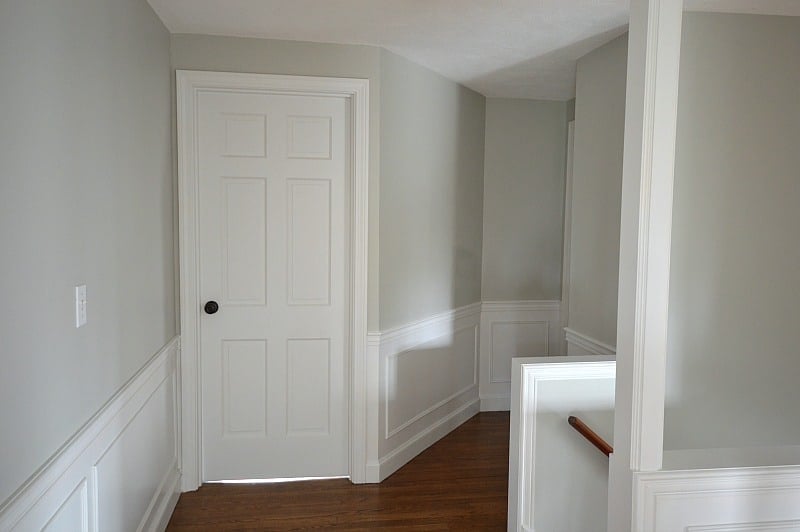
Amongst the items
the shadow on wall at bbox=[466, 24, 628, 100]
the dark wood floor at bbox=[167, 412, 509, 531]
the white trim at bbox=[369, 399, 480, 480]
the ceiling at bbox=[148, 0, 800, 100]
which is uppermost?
the shadow on wall at bbox=[466, 24, 628, 100]

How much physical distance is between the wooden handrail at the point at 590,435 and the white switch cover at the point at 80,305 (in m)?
1.72

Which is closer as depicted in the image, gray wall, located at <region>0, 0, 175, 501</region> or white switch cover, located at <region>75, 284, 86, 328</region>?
gray wall, located at <region>0, 0, 175, 501</region>

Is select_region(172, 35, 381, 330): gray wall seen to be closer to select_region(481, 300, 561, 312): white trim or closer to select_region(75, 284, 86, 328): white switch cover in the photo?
select_region(481, 300, 561, 312): white trim

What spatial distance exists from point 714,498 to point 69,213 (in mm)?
1954

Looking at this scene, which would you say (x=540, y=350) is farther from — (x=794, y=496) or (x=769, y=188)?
(x=794, y=496)

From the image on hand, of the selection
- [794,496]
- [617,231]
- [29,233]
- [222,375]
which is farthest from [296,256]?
[794,496]

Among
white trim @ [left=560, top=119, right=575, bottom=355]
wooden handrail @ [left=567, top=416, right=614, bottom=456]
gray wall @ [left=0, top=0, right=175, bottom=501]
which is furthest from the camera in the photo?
white trim @ [left=560, top=119, right=575, bottom=355]

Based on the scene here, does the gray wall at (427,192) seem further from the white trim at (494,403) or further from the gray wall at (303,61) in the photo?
the white trim at (494,403)

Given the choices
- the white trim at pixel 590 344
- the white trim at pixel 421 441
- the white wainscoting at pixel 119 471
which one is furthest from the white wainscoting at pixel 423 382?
the white wainscoting at pixel 119 471

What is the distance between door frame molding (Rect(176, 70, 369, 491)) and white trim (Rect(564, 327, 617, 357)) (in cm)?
121

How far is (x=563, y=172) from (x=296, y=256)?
2.40m

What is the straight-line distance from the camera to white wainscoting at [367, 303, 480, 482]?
345 centimetres

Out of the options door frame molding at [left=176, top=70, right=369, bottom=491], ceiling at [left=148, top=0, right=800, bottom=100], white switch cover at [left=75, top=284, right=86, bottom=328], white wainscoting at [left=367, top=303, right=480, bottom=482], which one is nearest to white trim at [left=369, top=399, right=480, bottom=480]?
white wainscoting at [left=367, top=303, right=480, bottom=482]

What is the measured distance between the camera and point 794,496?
169 cm
